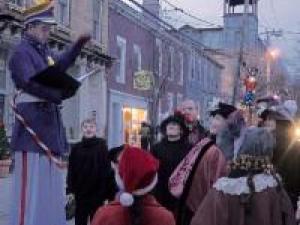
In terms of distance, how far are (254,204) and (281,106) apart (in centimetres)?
412

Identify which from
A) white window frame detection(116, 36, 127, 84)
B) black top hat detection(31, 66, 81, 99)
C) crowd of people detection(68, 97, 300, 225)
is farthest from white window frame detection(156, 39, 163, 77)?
black top hat detection(31, 66, 81, 99)

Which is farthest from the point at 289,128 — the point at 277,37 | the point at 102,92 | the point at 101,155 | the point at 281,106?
the point at 277,37

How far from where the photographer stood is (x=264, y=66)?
62406 millimetres

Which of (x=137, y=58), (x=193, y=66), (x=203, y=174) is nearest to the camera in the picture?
(x=203, y=174)

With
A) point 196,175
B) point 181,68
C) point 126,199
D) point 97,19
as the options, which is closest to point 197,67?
point 181,68

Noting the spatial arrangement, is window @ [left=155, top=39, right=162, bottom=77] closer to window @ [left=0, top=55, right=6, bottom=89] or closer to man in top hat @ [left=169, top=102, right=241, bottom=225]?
window @ [left=0, top=55, right=6, bottom=89]

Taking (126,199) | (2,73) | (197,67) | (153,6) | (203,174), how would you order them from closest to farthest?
(126,199)
(203,174)
(2,73)
(153,6)
(197,67)

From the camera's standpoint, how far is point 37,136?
5184 millimetres

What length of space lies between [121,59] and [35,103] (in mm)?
24885

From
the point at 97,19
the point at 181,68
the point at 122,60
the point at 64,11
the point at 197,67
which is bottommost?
the point at 122,60

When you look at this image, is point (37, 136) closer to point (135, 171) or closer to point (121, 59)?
point (135, 171)

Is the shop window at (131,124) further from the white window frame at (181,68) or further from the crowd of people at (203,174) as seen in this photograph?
the crowd of people at (203,174)

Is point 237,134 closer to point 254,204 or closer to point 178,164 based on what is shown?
point 178,164

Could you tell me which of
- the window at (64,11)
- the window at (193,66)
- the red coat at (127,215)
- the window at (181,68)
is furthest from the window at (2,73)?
the window at (193,66)
